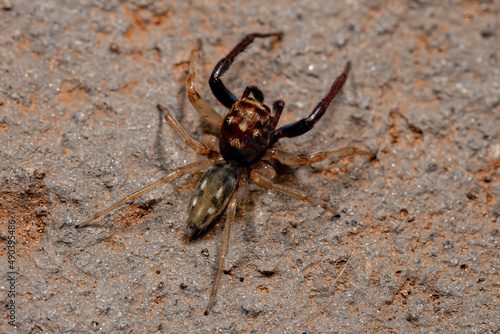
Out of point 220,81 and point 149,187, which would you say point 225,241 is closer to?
point 149,187

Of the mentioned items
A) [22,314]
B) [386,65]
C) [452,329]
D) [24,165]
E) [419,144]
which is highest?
[386,65]

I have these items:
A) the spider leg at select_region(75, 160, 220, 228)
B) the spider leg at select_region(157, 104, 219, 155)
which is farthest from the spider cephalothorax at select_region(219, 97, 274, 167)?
the spider leg at select_region(75, 160, 220, 228)

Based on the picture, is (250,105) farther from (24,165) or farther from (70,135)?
(24,165)

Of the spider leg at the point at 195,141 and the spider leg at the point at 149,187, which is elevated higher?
the spider leg at the point at 195,141

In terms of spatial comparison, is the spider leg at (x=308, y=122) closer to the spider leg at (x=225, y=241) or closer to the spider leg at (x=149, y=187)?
the spider leg at (x=225, y=241)

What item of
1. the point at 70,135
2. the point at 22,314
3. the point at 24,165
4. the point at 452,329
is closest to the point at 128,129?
the point at 70,135

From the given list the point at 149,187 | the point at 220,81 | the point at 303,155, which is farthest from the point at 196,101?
the point at 303,155

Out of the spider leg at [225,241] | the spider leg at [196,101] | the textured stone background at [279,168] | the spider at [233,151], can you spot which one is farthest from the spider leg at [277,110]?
the spider leg at [225,241]
